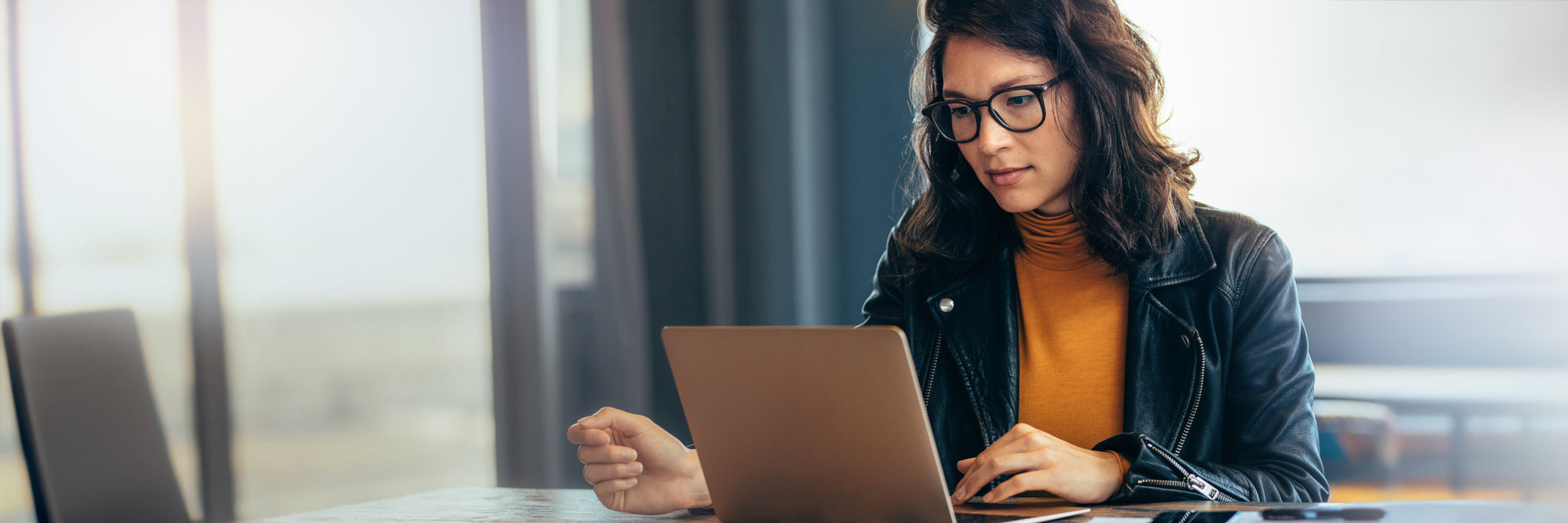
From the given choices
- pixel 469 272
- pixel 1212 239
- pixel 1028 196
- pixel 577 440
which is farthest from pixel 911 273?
pixel 469 272

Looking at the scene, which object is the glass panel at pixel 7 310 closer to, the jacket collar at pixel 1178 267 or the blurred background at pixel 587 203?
the blurred background at pixel 587 203

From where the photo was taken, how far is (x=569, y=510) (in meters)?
1.19

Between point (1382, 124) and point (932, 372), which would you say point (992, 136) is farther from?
point (1382, 124)

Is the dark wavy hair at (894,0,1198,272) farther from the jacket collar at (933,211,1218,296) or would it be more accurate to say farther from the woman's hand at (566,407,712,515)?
the woman's hand at (566,407,712,515)

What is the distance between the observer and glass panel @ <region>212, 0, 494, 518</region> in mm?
2760

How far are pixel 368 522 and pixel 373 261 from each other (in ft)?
6.82

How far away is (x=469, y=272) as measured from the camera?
318cm

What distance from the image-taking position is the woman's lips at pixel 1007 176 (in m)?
1.37

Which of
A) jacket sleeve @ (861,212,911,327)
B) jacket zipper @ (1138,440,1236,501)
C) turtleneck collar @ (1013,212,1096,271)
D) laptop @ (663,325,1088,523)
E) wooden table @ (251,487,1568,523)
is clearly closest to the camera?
laptop @ (663,325,1088,523)

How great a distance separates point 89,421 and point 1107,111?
1.55m

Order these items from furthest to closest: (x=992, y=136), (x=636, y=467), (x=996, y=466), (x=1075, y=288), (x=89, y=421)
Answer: (x=89, y=421) → (x=1075, y=288) → (x=992, y=136) → (x=636, y=467) → (x=996, y=466)

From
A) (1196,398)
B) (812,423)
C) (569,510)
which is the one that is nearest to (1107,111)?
(1196,398)

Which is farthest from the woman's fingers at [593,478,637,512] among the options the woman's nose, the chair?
the chair

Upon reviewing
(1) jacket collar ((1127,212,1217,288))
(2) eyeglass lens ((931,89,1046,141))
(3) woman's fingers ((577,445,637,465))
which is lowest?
(3) woman's fingers ((577,445,637,465))
